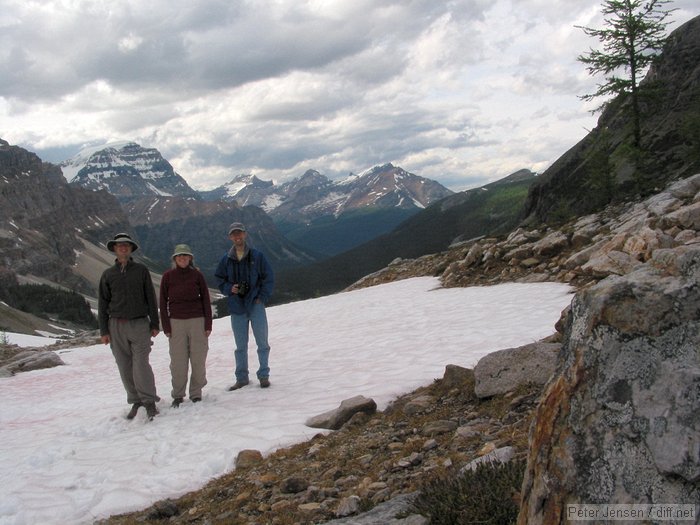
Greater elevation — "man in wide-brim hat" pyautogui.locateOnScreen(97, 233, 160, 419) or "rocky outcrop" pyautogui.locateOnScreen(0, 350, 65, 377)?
"man in wide-brim hat" pyautogui.locateOnScreen(97, 233, 160, 419)

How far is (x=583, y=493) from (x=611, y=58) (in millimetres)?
27913

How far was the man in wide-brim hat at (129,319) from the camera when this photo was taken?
9.16 m

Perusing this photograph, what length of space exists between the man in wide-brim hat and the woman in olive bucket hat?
1.35 feet

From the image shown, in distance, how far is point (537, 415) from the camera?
299cm

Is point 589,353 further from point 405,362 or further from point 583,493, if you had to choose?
point 405,362

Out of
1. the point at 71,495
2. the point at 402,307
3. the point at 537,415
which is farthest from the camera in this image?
the point at 402,307

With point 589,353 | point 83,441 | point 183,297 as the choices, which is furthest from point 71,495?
point 589,353

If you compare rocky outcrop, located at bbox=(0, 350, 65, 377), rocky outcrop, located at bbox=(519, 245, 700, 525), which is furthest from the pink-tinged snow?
rocky outcrop, located at bbox=(519, 245, 700, 525)

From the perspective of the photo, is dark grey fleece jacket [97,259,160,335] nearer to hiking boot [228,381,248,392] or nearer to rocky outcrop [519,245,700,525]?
hiking boot [228,381,248,392]

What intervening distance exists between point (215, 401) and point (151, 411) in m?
1.10

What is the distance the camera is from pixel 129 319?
9.16 m

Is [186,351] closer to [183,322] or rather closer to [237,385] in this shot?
[183,322]

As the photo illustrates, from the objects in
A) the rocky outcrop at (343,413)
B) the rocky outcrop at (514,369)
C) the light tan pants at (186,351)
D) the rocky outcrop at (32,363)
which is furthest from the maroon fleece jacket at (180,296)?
the rocky outcrop at (32,363)

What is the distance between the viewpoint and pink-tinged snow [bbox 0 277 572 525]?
6438 millimetres
